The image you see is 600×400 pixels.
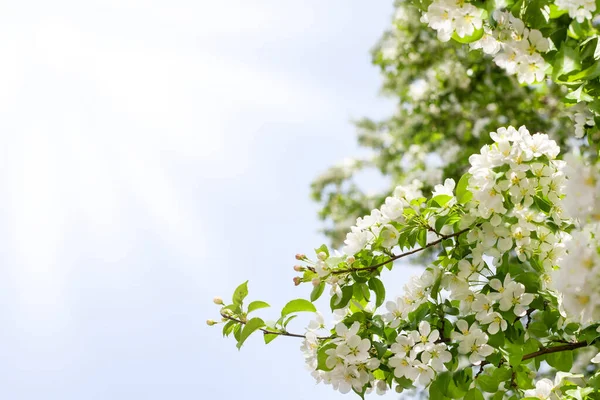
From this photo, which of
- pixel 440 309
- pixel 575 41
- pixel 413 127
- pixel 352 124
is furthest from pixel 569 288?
pixel 352 124

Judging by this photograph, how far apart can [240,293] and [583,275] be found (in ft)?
3.19

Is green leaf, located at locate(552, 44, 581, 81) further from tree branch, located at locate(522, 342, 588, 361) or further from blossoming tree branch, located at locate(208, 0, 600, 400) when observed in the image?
tree branch, located at locate(522, 342, 588, 361)

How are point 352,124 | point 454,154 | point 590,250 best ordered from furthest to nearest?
1. point 352,124
2. point 454,154
3. point 590,250

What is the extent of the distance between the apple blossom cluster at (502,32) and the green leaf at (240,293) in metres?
0.85

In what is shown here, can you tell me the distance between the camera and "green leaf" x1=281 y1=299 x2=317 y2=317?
1782 mm

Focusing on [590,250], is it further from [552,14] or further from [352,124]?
[352,124]

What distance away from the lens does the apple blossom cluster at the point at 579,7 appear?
121 centimetres

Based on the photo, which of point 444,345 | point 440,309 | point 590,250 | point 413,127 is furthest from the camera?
point 413,127

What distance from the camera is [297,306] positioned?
5.87 feet

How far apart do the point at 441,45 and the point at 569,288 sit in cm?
495

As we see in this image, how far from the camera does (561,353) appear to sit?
1.76 metres

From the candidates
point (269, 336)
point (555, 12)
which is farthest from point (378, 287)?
point (555, 12)

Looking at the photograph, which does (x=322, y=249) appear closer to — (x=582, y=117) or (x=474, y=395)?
(x=474, y=395)

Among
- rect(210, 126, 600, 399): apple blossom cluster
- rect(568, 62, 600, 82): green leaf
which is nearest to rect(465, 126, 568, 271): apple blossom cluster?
rect(210, 126, 600, 399): apple blossom cluster
